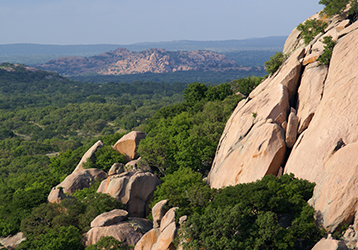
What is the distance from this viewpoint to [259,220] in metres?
23.7

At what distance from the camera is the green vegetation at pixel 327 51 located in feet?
106

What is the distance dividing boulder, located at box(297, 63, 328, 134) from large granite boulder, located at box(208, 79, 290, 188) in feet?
4.92

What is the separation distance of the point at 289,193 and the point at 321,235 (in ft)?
11.9

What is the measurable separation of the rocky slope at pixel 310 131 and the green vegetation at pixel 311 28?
98cm

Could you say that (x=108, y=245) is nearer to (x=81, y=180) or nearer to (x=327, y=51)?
(x=81, y=180)

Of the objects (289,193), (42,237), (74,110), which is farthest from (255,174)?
(74,110)

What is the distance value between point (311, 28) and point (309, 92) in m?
13.5

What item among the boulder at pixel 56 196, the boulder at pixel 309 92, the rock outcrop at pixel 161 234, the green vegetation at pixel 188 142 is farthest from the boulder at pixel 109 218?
the boulder at pixel 309 92

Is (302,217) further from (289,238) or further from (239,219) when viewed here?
(239,219)

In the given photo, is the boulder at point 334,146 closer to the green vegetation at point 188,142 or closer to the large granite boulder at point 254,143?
the large granite boulder at point 254,143

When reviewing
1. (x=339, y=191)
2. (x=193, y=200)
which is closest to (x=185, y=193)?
(x=193, y=200)

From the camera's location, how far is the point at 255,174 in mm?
30172

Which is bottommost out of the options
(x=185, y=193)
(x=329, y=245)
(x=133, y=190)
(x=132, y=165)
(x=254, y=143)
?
(x=132, y=165)

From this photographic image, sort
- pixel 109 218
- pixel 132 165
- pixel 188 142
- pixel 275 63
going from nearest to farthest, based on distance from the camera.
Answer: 1. pixel 109 218
2. pixel 275 63
3. pixel 188 142
4. pixel 132 165
